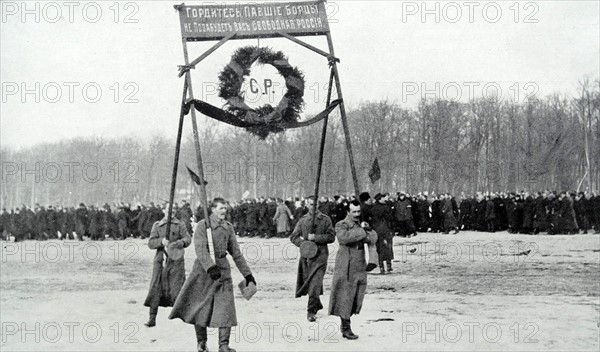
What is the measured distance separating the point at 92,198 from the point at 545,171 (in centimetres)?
3889

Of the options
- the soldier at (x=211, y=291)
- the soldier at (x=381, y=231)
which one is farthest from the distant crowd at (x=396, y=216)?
the soldier at (x=211, y=291)

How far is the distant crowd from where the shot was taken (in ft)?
77.6

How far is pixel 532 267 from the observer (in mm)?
15438

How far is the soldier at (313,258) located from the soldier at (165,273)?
1722 millimetres

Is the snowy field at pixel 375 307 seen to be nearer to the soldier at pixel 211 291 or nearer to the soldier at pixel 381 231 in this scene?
the soldier at pixel 381 231

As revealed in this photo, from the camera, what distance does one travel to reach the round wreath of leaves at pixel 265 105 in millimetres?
9086

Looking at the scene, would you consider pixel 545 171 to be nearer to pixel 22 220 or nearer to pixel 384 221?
pixel 384 221

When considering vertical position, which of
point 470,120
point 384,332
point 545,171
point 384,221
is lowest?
point 384,332

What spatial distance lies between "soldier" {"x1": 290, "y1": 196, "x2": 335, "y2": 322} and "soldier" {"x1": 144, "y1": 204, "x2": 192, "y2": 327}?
5.65 feet

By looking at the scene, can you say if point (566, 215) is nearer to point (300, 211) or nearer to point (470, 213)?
point (470, 213)

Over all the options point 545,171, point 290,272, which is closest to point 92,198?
point 545,171

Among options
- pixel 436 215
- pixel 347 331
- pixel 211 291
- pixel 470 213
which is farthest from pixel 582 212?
pixel 211 291

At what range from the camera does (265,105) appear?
30.3 feet

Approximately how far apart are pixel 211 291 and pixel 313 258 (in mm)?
2750
